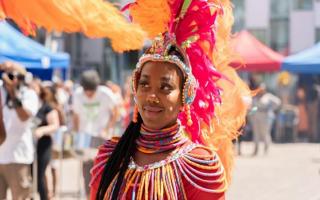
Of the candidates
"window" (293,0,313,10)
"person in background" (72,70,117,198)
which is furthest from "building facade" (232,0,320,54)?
"person in background" (72,70,117,198)

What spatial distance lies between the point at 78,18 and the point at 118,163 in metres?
1.88

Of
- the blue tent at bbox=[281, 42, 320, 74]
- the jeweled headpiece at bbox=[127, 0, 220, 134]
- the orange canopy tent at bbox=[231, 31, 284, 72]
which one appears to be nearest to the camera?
the jeweled headpiece at bbox=[127, 0, 220, 134]

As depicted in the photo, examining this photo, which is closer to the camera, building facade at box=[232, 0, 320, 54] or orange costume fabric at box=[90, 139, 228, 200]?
orange costume fabric at box=[90, 139, 228, 200]

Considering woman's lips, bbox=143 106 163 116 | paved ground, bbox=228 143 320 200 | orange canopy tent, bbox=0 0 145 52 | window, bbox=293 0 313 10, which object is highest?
window, bbox=293 0 313 10

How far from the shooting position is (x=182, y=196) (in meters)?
2.79

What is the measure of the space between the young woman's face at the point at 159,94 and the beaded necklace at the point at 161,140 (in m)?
0.03

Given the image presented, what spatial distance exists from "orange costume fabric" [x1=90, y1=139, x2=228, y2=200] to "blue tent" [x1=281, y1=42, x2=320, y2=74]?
1077 centimetres

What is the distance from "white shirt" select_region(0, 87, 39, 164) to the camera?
22.0 feet

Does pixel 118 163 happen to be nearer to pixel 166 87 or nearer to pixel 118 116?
A: pixel 166 87

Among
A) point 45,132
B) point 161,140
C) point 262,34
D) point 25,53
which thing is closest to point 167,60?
point 161,140

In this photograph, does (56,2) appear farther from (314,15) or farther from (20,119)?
(314,15)

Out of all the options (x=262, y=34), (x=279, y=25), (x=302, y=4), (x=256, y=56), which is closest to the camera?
(x=256, y=56)

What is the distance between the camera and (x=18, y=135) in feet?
22.5

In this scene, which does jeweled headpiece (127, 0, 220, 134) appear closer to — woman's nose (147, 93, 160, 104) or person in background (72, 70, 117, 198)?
woman's nose (147, 93, 160, 104)
